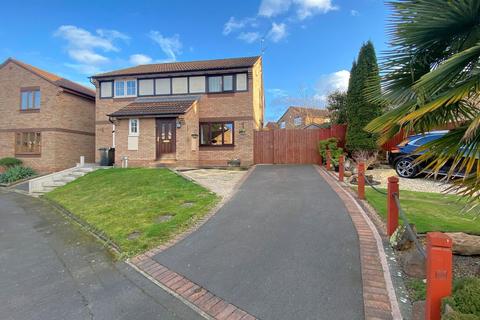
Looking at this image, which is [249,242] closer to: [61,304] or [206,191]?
[61,304]

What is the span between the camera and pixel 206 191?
923 cm

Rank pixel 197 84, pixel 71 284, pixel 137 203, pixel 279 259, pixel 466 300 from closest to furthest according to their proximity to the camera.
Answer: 1. pixel 466 300
2. pixel 71 284
3. pixel 279 259
4. pixel 137 203
5. pixel 197 84

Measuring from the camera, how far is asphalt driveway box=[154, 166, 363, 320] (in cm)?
316

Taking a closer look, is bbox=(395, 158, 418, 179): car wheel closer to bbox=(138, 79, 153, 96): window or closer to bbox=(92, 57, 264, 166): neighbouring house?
bbox=(92, 57, 264, 166): neighbouring house

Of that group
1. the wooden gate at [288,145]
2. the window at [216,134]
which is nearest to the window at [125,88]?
the window at [216,134]

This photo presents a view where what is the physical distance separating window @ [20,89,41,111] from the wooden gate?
1596 cm

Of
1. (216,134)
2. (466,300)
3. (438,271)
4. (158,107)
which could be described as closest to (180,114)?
(158,107)

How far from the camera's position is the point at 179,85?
1817 centimetres

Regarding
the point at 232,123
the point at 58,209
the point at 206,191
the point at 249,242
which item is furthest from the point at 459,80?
the point at 232,123

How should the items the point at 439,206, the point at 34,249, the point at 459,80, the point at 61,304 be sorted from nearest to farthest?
the point at 459,80 < the point at 61,304 < the point at 34,249 < the point at 439,206

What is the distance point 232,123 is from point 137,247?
43.1ft

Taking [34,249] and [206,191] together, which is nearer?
[34,249]

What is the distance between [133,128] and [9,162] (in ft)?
33.3

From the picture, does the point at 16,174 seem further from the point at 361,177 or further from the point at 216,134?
the point at 361,177
